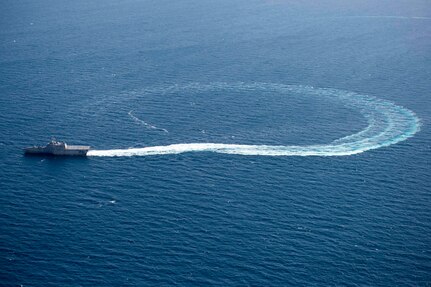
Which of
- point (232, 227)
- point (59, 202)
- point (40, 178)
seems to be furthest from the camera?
point (40, 178)

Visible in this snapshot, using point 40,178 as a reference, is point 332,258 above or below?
below

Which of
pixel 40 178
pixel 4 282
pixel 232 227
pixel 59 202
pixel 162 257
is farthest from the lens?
pixel 40 178

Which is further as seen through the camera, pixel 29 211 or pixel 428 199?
pixel 428 199

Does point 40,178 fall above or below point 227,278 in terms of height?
above

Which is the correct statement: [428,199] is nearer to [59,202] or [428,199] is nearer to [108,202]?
[108,202]

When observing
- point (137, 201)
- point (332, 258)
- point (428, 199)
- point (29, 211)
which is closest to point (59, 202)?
point (29, 211)

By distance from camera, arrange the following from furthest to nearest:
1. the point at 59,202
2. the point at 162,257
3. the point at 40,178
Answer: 1. the point at 40,178
2. the point at 59,202
3. the point at 162,257

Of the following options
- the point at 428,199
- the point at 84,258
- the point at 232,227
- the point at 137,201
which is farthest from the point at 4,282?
the point at 428,199

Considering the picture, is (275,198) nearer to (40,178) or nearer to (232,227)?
(232,227)

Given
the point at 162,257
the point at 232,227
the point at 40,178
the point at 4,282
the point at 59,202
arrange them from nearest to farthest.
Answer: the point at 4,282 → the point at 162,257 → the point at 232,227 → the point at 59,202 → the point at 40,178
